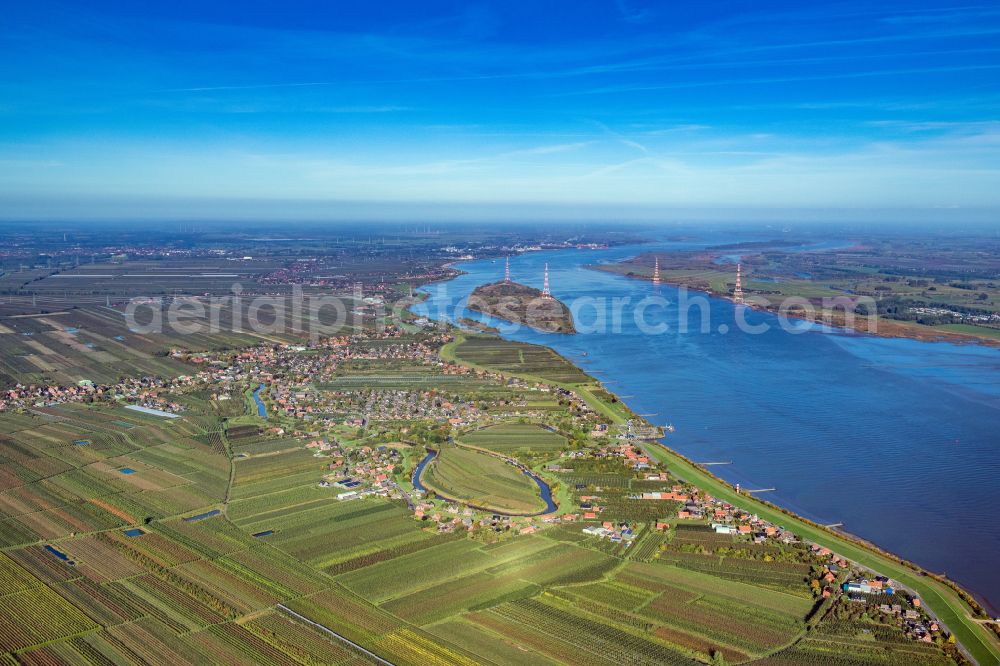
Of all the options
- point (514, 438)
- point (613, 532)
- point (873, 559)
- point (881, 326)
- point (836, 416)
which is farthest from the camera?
point (881, 326)

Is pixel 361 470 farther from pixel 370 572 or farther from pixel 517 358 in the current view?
pixel 517 358

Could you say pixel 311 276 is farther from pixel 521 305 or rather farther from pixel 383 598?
pixel 383 598

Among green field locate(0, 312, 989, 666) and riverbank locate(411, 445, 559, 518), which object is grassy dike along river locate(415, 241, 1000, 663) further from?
riverbank locate(411, 445, 559, 518)

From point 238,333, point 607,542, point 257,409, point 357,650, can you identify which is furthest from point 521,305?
point 357,650

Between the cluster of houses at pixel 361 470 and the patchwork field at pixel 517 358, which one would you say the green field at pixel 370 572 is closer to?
the cluster of houses at pixel 361 470

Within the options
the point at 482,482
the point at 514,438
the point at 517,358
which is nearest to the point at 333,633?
the point at 482,482

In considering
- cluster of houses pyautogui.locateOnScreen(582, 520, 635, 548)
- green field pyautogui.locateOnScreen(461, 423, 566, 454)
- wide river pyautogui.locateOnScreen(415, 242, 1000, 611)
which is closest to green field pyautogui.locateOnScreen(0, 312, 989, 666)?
cluster of houses pyautogui.locateOnScreen(582, 520, 635, 548)
